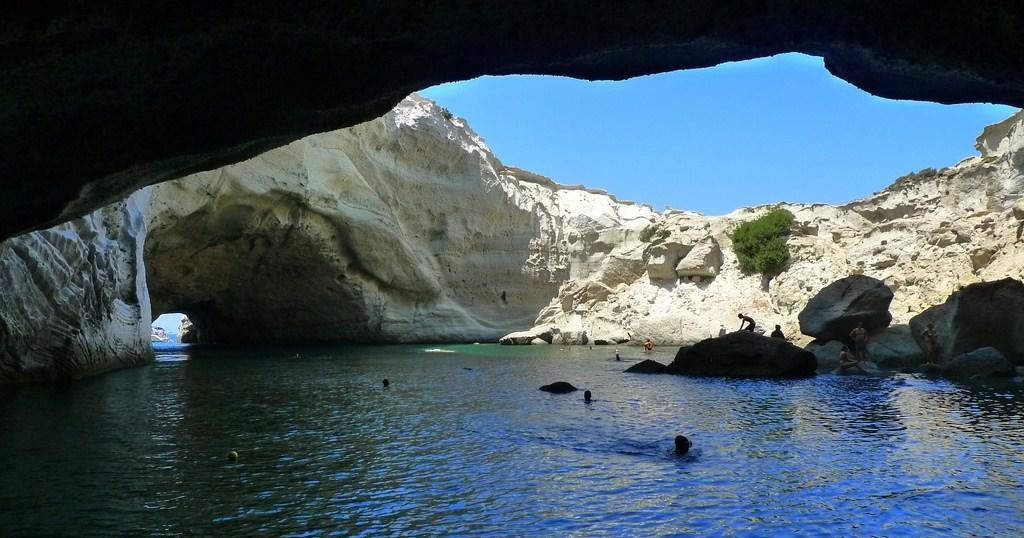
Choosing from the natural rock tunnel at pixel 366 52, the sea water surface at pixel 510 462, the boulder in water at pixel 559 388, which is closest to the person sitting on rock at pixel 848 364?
the sea water surface at pixel 510 462

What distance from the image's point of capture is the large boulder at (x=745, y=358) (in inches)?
934

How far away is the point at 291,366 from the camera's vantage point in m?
29.2

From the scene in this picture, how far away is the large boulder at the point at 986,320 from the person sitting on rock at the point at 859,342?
306 cm

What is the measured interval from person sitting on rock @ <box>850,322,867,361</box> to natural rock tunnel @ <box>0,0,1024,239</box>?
79.7ft

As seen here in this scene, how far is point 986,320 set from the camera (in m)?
24.3

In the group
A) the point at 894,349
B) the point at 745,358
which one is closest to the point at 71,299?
the point at 745,358

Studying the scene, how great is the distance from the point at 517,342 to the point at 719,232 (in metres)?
16.5

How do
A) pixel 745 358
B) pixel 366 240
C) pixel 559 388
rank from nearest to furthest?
pixel 559 388
pixel 745 358
pixel 366 240

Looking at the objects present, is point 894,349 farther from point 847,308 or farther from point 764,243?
point 764,243

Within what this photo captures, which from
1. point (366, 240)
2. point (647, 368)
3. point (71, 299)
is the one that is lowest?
point (647, 368)

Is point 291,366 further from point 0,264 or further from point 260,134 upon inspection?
point 260,134

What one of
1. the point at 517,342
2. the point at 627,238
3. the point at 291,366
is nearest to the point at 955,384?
the point at 291,366

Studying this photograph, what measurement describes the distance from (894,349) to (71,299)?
27508mm

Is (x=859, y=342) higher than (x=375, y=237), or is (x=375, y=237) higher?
(x=375, y=237)
